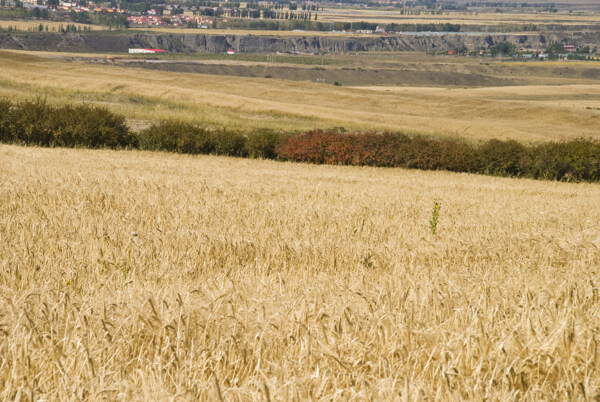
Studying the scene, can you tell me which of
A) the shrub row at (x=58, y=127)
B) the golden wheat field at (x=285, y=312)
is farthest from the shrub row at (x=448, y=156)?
the golden wheat field at (x=285, y=312)

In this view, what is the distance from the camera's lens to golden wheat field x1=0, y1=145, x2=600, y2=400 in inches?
125

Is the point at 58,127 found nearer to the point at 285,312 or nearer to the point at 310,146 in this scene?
the point at 310,146

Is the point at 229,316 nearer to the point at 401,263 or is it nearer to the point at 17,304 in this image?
the point at 17,304

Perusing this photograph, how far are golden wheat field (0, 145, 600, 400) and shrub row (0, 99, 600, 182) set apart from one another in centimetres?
2376

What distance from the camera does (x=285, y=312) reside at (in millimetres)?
4055

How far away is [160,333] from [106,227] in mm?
4050

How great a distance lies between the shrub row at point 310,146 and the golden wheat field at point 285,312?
23.8 m

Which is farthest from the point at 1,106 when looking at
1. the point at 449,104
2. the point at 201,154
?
the point at 449,104

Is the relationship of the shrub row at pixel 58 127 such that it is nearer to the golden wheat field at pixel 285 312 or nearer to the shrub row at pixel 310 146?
the shrub row at pixel 310 146

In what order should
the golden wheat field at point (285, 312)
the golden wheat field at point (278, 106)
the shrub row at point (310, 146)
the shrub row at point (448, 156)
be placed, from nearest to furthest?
the golden wheat field at point (285, 312) → the shrub row at point (310, 146) → the shrub row at point (448, 156) → the golden wheat field at point (278, 106)

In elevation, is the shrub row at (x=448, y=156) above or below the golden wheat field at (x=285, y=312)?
below

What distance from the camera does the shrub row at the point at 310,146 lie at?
3112 centimetres

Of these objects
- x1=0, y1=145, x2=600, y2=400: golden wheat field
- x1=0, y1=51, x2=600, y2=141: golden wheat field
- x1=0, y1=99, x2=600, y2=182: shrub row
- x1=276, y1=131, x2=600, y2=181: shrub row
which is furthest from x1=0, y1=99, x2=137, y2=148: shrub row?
x1=0, y1=145, x2=600, y2=400: golden wheat field

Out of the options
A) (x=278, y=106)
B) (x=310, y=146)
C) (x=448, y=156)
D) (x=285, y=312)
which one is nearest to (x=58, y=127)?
(x=310, y=146)
